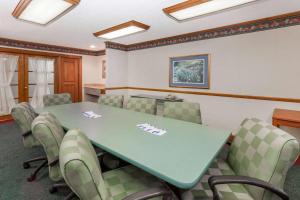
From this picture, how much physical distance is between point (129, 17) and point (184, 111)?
168cm

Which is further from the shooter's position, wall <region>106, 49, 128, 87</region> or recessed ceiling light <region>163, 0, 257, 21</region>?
wall <region>106, 49, 128, 87</region>

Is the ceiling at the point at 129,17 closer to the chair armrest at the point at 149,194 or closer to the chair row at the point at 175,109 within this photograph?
the chair row at the point at 175,109

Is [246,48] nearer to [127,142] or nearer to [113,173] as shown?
[127,142]

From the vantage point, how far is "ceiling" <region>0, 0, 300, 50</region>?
2.19 metres

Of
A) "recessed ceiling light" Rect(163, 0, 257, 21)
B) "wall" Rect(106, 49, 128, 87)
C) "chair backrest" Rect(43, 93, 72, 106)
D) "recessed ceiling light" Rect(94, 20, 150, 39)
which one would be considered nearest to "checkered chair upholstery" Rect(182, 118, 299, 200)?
"recessed ceiling light" Rect(163, 0, 257, 21)

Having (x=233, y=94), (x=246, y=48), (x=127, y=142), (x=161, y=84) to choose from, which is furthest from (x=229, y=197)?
(x=161, y=84)

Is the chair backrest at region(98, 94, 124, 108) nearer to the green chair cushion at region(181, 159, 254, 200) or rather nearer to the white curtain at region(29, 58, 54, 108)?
the green chair cushion at region(181, 159, 254, 200)

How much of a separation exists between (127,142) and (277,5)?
2.63 m

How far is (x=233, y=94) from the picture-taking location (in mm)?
3221

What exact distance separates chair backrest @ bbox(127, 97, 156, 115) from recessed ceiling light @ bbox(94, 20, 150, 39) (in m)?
1.27

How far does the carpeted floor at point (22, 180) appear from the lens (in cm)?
178

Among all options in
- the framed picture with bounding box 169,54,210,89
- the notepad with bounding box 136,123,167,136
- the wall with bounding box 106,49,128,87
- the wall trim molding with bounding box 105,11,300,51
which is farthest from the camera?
the wall with bounding box 106,49,128,87

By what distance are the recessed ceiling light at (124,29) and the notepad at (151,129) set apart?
5.84 ft

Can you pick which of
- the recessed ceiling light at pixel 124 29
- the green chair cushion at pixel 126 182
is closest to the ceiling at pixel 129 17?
the recessed ceiling light at pixel 124 29
